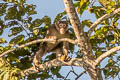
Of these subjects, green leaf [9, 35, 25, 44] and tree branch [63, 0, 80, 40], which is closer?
tree branch [63, 0, 80, 40]

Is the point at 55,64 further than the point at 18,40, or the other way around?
the point at 18,40

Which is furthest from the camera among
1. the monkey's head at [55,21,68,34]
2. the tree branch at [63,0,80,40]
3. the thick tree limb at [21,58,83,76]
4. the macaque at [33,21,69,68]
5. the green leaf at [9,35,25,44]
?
the monkey's head at [55,21,68,34]

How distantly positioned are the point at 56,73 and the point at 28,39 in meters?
1.29

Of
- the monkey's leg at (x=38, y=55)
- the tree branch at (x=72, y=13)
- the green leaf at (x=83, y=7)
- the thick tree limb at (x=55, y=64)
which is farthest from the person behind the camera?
the monkey's leg at (x=38, y=55)

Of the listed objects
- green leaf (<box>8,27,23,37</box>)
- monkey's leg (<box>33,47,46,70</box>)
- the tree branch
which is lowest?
monkey's leg (<box>33,47,46,70</box>)

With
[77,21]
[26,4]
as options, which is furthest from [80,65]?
[26,4]

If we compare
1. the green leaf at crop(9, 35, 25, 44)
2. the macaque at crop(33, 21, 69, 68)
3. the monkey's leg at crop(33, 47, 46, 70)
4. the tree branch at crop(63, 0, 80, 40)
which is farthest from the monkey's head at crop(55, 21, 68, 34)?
the tree branch at crop(63, 0, 80, 40)

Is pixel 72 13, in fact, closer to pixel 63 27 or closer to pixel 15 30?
pixel 15 30

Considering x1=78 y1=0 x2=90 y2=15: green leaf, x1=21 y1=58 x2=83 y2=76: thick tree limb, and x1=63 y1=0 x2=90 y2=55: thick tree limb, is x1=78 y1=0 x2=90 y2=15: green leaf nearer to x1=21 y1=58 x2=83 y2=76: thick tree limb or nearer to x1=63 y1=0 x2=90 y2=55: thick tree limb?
x1=63 y1=0 x2=90 y2=55: thick tree limb

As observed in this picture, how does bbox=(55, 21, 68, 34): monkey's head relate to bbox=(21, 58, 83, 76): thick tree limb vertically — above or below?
above

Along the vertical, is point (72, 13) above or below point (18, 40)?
above

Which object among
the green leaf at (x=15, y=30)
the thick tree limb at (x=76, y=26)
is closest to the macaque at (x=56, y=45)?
the green leaf at (x=15, y=30)

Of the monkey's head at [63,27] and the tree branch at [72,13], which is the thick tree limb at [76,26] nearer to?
the tree branch at [72,13]

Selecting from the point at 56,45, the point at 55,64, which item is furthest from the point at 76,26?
the point at 56,45
